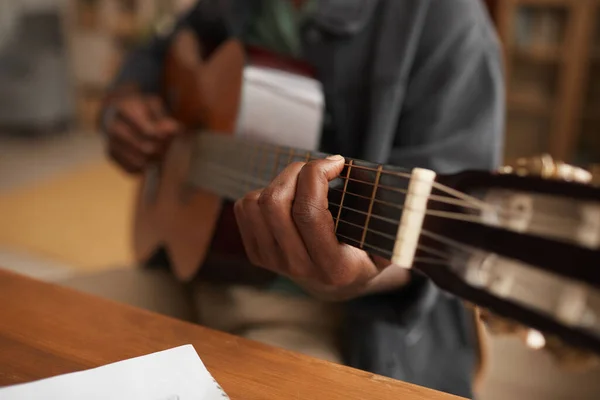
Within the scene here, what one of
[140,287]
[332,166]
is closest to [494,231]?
[332,166]

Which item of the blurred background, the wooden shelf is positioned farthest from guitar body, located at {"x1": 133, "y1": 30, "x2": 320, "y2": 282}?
the wooden shelf

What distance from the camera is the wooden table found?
1.30ft

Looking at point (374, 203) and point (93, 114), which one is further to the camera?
point (93, 114)

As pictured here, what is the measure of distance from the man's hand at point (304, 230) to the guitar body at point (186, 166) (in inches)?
5.4

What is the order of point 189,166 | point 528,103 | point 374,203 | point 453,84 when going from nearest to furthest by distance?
point 374,203 < point 453,84 < point 189,166 < point 528,103

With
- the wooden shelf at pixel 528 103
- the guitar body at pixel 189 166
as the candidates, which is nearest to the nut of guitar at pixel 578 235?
the guitar body at pixel 189 166

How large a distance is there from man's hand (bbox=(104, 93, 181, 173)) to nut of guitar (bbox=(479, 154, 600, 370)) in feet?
2.02

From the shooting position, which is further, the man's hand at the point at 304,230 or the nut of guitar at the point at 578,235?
the man's hand at the point at 304,230

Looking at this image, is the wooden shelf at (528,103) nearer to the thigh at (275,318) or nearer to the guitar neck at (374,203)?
the thigh at (275,318)

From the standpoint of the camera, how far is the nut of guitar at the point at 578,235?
293 millimetres

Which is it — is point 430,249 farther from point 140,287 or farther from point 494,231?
point 140,287

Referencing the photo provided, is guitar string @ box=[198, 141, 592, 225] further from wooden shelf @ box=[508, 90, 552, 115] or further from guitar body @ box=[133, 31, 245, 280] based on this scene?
wooden shelf @ box=[508, 90, 552, 115]

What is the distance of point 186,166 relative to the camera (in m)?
0.80

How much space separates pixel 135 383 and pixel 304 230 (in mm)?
158
